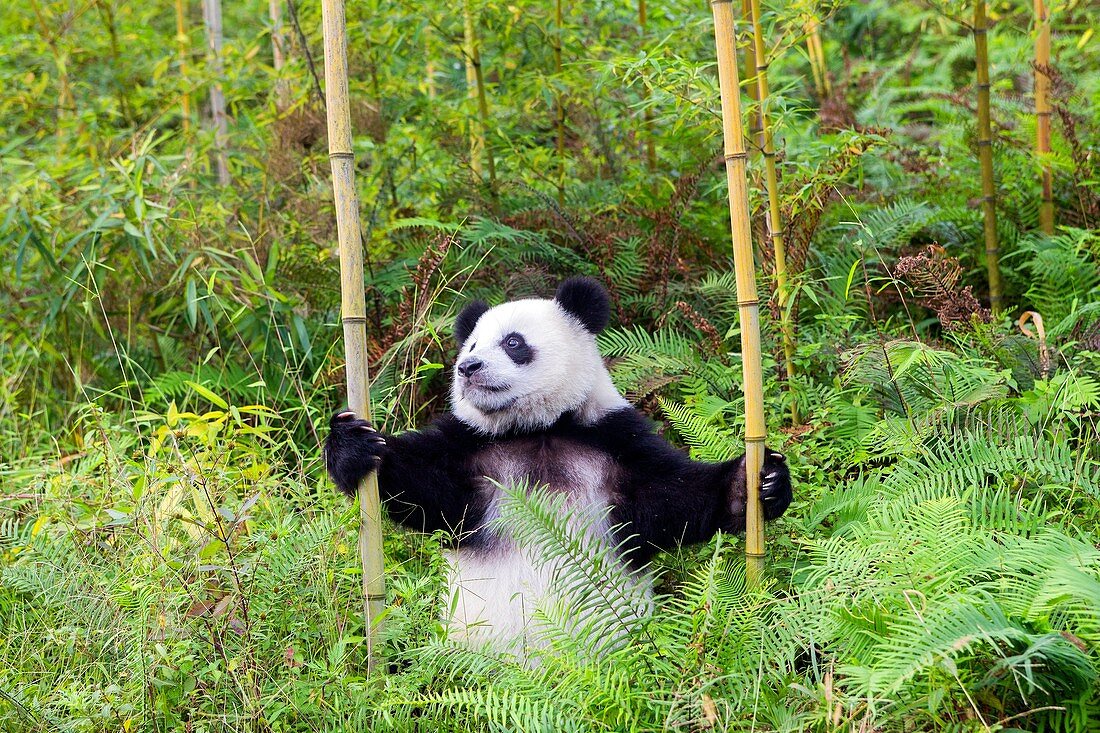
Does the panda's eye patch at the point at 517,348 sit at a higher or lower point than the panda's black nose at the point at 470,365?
higher

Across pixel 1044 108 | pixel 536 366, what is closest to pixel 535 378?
pixel 536 366

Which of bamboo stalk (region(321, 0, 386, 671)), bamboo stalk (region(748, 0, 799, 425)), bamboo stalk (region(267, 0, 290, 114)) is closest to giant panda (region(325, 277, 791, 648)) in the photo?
bamboo stalk (region(321, 0, 386, 671))

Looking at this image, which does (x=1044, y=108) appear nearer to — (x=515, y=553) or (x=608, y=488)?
(x=608, y=488)

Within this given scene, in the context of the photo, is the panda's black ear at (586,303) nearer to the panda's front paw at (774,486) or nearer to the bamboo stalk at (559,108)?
the panda's front paw at (774,486)

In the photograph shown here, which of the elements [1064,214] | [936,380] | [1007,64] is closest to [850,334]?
[936,380]

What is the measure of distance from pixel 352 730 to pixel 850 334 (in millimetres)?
2829

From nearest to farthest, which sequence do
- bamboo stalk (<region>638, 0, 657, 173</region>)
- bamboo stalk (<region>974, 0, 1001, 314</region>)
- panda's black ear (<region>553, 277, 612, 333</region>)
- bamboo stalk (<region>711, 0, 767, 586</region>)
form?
1. bamboo stalk (<region>711, 0, 767, 586</region>)
2. panda's black ear (<region>553, 277, 612, 333</region>)
3. bamboo stalk (<region>974, 0, 1001, 314</region>)
4. bamboo stalk (<region>638, 0, 657, 173</region>)

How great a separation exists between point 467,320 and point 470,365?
45cm

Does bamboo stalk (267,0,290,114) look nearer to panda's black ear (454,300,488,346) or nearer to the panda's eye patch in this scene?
panda's black ear (454,300,488,346)

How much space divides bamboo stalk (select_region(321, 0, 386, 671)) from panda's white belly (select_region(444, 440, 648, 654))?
0.85ft

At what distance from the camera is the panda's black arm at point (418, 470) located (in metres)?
3.09

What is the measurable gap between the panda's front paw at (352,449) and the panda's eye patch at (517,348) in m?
0.66

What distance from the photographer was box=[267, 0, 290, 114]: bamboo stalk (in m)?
5.73

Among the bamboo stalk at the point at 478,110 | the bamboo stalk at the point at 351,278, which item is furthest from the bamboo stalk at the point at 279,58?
the bamboo stalk at the point at 351,278
